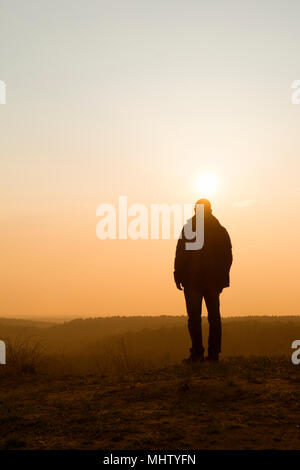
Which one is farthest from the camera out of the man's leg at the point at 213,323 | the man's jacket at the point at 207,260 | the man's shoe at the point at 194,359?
the man's jacket at the point at 207,260

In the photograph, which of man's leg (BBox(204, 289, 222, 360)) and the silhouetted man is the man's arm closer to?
the silhouetted man

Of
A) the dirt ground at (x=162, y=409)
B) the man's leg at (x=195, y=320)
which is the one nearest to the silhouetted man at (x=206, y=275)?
the man's leg at (x=195, y=320)

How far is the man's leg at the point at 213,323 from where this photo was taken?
9039mm

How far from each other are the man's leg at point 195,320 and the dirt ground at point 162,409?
0.61m

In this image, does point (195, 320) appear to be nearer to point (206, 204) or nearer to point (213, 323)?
point (213, 323)

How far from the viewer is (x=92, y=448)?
4734 millimetres

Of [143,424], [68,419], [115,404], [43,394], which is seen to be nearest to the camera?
[143,424]

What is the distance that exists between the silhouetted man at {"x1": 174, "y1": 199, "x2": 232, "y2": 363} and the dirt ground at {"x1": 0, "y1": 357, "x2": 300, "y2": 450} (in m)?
0.65

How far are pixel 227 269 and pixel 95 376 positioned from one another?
285 centimetres

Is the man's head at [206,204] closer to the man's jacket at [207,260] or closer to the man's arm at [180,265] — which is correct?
the man's jacket at [207,260]

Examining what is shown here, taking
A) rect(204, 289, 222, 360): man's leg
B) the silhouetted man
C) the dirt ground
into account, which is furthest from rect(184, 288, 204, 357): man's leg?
the dirt ground

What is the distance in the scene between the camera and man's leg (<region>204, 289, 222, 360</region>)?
29.7 ft

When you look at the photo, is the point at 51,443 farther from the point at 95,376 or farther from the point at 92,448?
the point at 95,376
